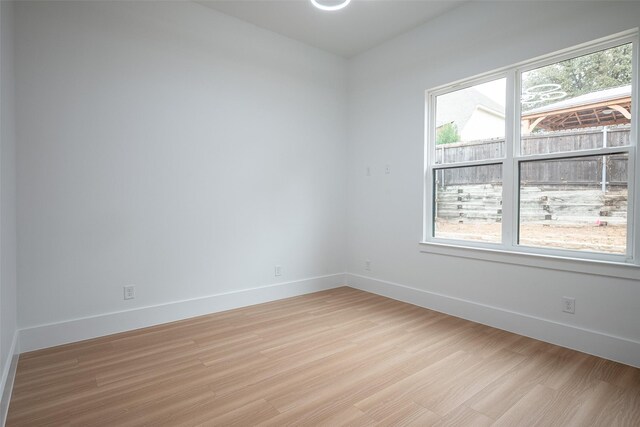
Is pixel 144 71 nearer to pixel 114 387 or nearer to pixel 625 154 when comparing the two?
pixel 114 387

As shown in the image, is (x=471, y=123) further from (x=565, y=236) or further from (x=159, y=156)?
(x=159, y=156)

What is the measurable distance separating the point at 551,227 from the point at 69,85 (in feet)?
14.0

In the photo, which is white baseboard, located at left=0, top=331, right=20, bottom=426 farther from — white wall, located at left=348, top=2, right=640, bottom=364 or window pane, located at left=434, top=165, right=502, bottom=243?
window pane, located at left=434, top=165, right=502, bottom=243

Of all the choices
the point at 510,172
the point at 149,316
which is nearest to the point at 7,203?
the point at 149,316

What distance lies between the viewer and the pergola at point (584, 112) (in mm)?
2582

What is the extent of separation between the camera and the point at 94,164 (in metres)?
2.93

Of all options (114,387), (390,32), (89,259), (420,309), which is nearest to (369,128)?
(390,32)

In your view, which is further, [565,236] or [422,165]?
[422,165]

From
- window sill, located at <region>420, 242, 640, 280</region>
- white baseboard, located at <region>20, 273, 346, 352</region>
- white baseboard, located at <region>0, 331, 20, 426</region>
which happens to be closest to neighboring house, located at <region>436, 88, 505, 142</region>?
window sill, located at <region>420, 242, 640, 280</region>

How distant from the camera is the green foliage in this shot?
145 inches

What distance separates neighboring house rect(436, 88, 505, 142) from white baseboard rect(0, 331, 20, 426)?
4.12 metres

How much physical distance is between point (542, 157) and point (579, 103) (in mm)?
489

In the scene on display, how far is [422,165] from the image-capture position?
3832 millimetres

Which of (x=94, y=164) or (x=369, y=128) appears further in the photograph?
(x=369, y=128)
